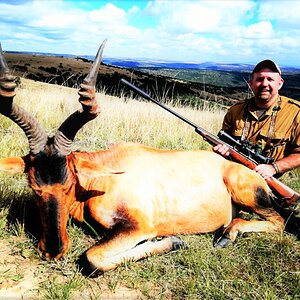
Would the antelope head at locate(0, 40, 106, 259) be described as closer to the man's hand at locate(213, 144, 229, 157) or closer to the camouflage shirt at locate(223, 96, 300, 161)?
the man's hand at locate(213, 144, 229, 157)

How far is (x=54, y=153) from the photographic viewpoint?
3.53 metres

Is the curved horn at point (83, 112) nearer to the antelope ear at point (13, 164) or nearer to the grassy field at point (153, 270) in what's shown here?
the antelope ear at point (13, 164)

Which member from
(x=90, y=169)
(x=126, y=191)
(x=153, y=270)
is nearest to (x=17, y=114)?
(x=90, y=169)

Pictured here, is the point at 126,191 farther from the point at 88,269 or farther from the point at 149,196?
the point at 88,269

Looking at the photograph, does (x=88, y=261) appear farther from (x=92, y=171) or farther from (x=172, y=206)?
(x=172, y=206)

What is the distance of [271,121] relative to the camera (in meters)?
5.66

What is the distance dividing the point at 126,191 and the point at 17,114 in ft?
4.39

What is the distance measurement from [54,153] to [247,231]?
2384 mm

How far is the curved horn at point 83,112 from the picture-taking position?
3.37 m

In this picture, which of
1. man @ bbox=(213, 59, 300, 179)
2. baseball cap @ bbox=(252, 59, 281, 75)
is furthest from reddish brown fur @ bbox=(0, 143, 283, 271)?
baseball cap @ bbox=(252, 59, 281, 75)

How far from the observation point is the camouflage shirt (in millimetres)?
5574

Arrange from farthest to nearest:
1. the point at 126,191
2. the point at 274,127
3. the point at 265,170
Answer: the point at 274,127
the point at 265,170
the point at 126,191

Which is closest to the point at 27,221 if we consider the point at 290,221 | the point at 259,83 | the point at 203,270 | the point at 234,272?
the point at 203,270

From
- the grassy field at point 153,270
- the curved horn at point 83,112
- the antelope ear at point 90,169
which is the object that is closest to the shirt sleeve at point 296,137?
the grassy field at point 153,270
